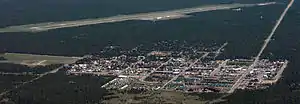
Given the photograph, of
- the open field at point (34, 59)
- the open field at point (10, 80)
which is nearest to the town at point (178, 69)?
the open field at point (34, 59)

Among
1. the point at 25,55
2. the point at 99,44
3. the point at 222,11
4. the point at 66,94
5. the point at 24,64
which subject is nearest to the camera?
the point at 66,94

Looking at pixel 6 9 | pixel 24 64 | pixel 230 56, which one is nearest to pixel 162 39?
pixel 230 56

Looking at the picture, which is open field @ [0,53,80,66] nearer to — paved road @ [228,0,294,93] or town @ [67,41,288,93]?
town @ [67,41,288,93]

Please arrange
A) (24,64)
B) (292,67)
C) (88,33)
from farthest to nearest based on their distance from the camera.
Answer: (88,33) < (24,64) < (292,67)

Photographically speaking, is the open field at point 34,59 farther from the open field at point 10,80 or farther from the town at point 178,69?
the open field at point 10,80

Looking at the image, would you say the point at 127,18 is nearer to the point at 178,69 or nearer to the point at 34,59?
the point at 34,59

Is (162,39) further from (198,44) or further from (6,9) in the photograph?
(6,9)
